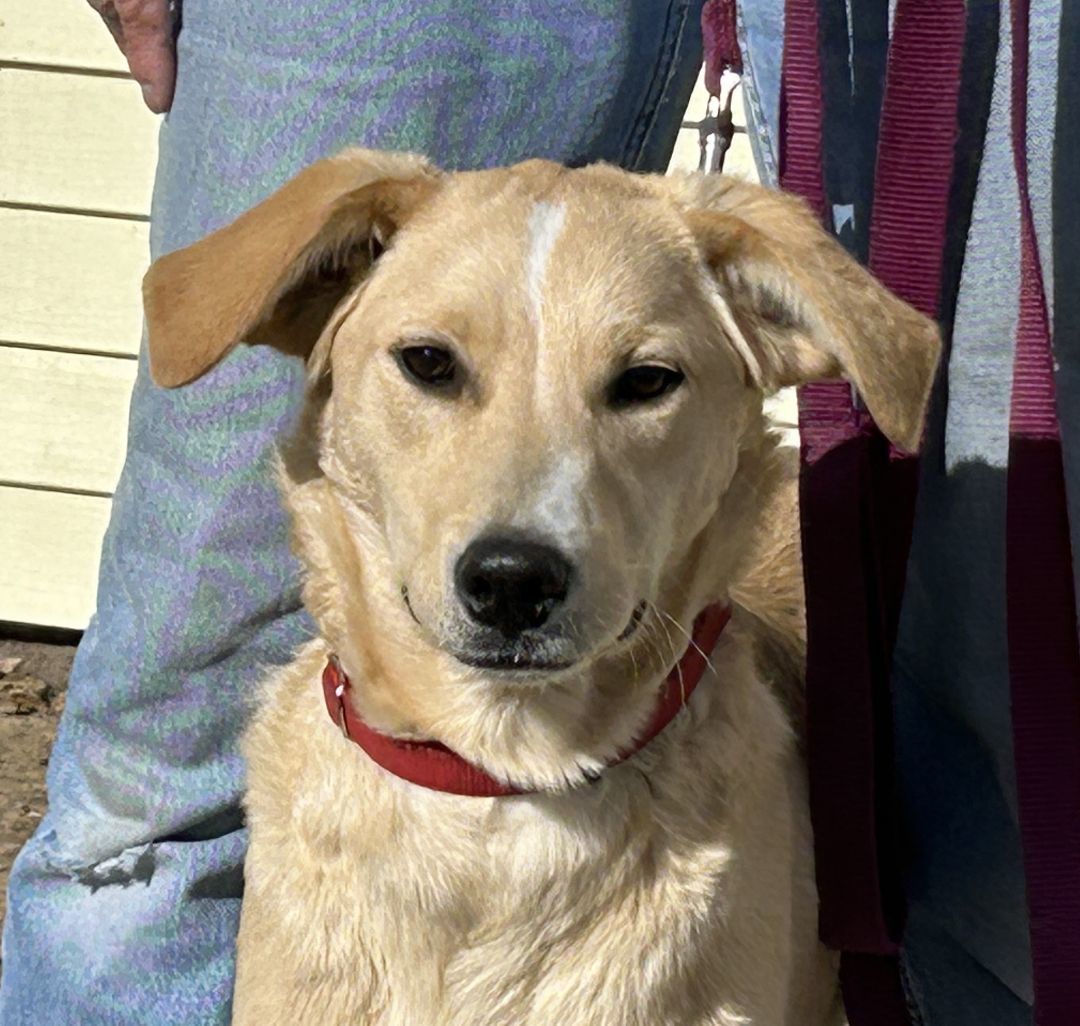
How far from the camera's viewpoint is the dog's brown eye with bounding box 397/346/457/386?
6.35 feet

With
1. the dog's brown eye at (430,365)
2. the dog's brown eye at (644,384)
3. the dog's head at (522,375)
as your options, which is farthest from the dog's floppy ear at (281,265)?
the dog's brown eye at (644,384)

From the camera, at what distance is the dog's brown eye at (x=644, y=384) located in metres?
1.95

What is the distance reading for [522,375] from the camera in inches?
74.4

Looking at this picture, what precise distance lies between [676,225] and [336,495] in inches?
26.3

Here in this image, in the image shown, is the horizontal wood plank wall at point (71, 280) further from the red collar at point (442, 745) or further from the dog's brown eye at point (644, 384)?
the dog's brown eye at point (644, 384)

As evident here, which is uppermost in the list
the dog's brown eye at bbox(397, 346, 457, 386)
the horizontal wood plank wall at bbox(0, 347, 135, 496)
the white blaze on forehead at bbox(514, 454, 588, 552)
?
the dog's brown eye at bbox(397, 346, 457, 386)

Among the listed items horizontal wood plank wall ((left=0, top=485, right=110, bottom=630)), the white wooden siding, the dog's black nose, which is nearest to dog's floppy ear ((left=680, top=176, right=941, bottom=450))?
the dog's black nose

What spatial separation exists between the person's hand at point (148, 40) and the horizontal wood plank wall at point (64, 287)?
1.97m

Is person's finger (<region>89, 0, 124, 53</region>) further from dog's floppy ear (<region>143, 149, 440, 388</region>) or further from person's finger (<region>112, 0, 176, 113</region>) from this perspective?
dog's floppy ear (<region>143, 149, 440, 388</region>)

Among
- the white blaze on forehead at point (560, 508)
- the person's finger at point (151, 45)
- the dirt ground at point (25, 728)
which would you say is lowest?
the dirt ground at point (25, 728)

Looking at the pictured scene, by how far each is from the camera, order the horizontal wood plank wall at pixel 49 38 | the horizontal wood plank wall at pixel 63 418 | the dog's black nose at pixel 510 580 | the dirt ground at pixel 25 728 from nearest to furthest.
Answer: the dog's black nose at pixel 510 580 → the dirt ground at pixel 25 728 → the horizontal wood plank wall at pixel 49 38 → the horizontal wood plank wall at pixel 63 418

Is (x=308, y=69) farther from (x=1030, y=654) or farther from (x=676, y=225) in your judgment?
(x=1030, y=654)

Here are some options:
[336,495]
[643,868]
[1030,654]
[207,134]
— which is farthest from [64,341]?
[1030,654]

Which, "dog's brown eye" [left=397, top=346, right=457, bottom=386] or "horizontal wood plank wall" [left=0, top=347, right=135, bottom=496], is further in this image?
"horizontal wood plank wall" [left=0, top=347, right=135, bottom=496]
